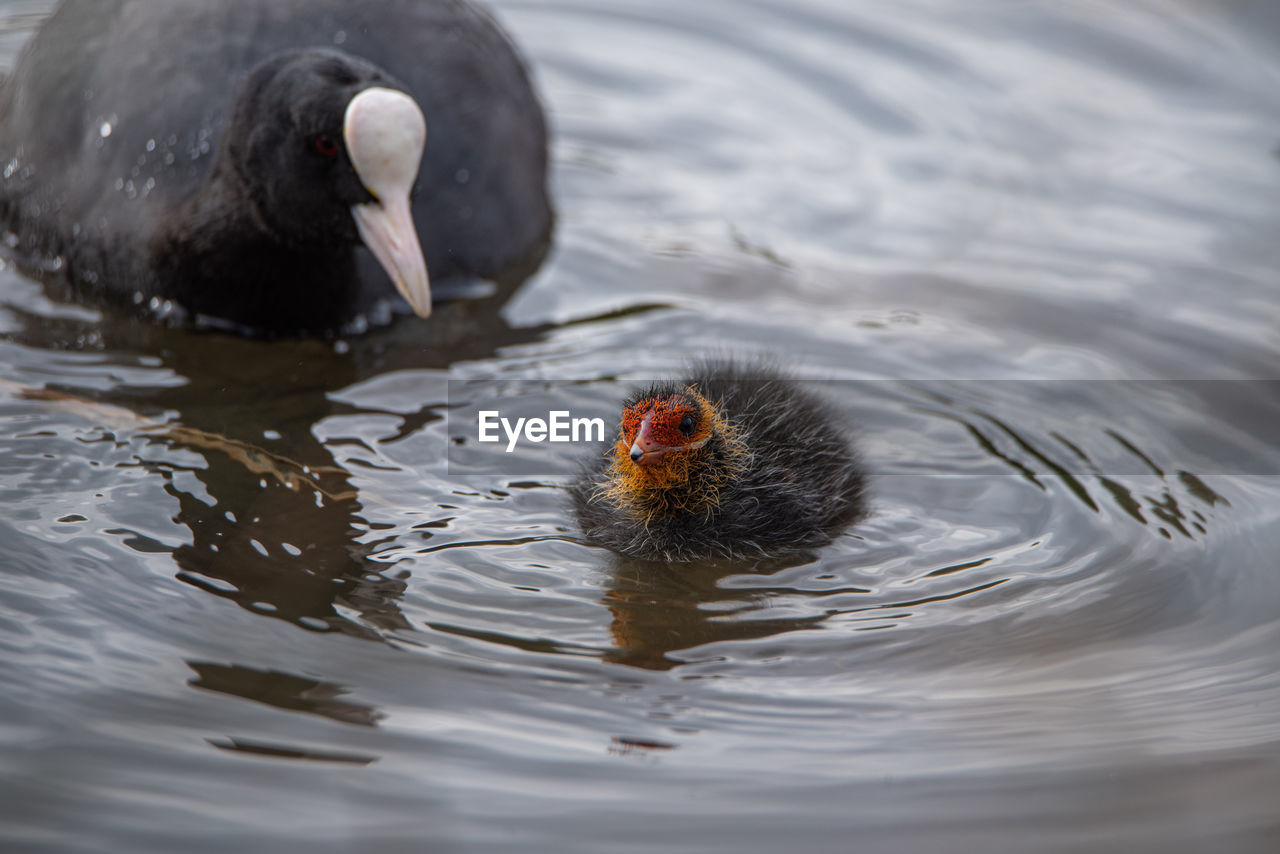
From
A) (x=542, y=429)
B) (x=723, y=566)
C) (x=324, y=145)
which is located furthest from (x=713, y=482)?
(x=324, y=145)

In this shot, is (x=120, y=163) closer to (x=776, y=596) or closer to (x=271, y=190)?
(x=271, y=190)

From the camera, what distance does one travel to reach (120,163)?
453cm

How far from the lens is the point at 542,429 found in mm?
3947

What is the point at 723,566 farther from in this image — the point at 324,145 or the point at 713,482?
the point at 324,145

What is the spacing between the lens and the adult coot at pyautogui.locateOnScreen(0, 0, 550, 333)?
414cm

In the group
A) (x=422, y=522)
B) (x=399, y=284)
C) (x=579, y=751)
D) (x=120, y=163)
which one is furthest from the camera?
(x=120, y=163)

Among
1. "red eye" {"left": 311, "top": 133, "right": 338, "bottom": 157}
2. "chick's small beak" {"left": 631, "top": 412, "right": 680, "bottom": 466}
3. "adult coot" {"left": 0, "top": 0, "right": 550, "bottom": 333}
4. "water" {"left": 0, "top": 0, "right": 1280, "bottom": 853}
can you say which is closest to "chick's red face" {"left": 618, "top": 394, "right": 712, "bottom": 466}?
"chick's small beak" {"left": 631, "top": 412, "right": 680, "bottom": 466}

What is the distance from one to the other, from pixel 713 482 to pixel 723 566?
0.20 meters

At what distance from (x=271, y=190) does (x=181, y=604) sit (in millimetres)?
1550

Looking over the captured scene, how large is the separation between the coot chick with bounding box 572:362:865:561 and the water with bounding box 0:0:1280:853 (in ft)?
0.25

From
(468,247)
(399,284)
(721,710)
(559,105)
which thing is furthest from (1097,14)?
(721,710)

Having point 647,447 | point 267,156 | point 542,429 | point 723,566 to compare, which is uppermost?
point 267,156

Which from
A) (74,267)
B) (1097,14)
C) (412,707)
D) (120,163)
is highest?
(1097,14)

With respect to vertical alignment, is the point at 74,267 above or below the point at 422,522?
above
